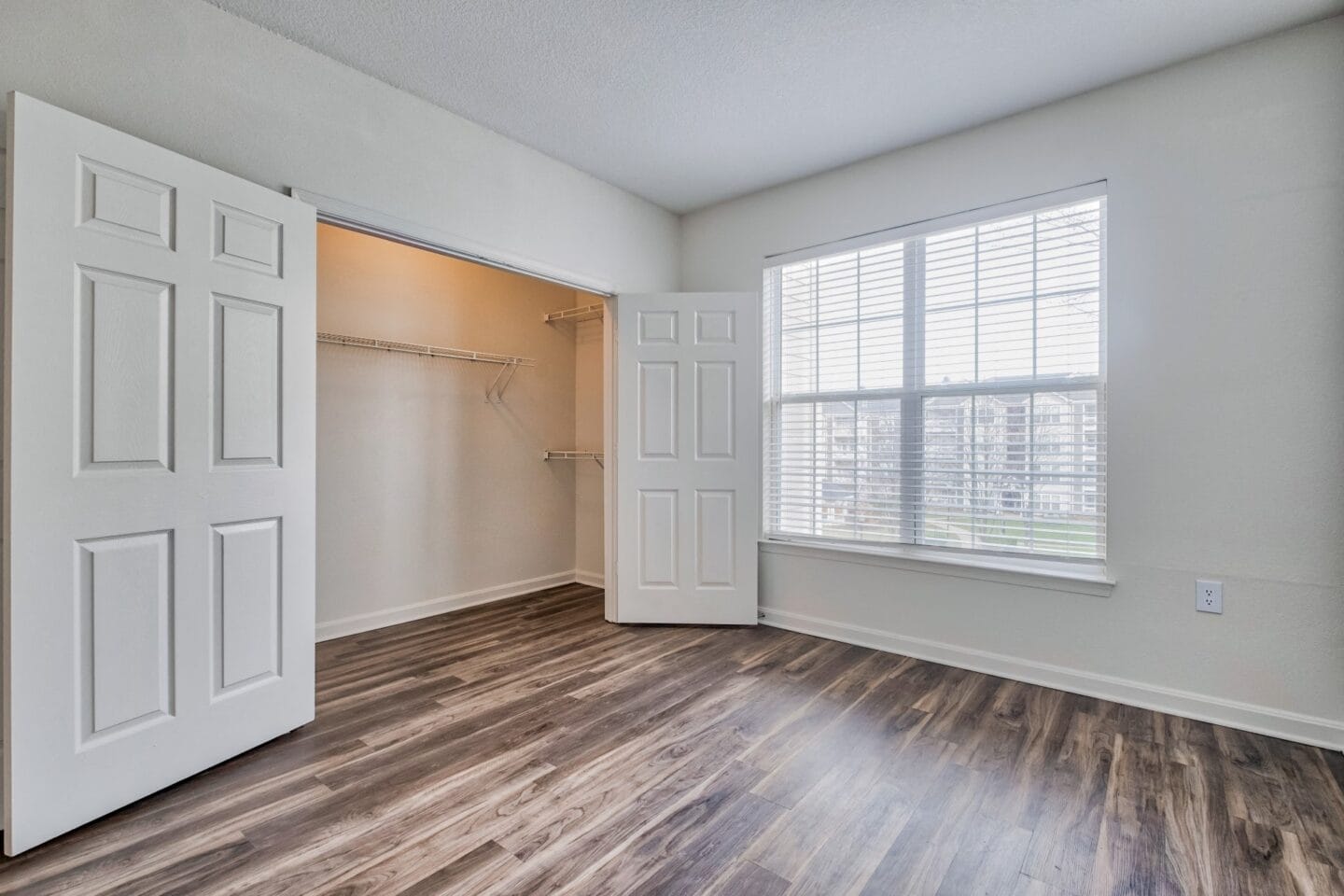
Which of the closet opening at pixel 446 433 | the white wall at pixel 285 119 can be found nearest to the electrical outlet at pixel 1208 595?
the closet opening at pixel 446 433

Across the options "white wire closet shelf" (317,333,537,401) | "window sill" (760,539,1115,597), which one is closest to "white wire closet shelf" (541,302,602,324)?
"white wire closet shelf" (317,333,537,401)

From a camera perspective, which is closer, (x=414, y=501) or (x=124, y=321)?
(x=124, y=321)

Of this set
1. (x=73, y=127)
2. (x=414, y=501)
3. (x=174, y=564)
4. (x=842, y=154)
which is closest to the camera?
(x=73, y=127)

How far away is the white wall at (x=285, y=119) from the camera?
6.23ft

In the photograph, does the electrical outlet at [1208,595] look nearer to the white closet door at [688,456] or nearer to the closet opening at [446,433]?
the white closet door at [688,456]

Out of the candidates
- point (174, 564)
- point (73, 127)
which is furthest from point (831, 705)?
point (73, 127)

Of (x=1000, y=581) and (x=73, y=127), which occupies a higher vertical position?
(x=73, y=127)

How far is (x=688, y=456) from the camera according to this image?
3.76m

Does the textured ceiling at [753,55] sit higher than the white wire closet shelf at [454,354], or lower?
higher

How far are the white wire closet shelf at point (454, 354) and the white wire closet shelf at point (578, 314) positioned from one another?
37cm

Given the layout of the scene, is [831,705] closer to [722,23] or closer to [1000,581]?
[1000,581]

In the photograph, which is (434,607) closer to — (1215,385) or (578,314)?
(578,314)

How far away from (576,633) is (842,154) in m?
3.05

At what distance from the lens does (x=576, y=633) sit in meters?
3.59
